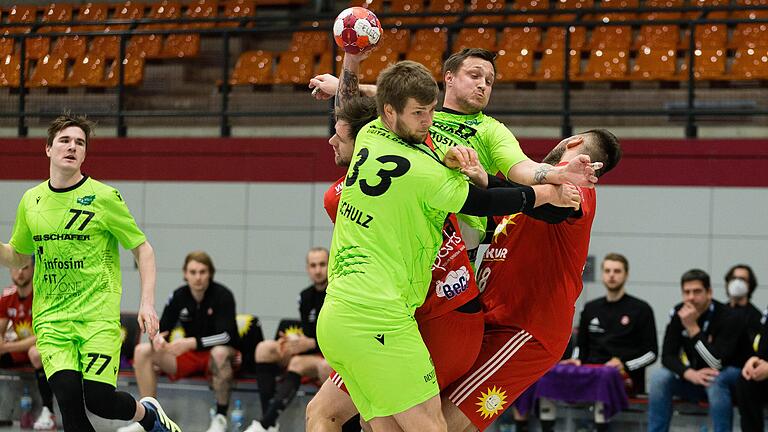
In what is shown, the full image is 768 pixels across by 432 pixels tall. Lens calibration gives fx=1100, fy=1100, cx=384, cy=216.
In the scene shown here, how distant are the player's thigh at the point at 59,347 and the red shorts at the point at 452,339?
2635 millimetres

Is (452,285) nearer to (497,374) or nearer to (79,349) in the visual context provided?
(497,374)

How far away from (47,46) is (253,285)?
4853 millimetres

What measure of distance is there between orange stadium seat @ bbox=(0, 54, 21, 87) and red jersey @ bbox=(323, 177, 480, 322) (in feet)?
32.2

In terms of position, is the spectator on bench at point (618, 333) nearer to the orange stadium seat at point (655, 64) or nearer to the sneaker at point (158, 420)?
the orange stadium seat at point (655, 64)

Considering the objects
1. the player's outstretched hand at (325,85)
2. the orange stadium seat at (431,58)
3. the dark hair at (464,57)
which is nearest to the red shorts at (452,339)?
the dark hair at (464,57)

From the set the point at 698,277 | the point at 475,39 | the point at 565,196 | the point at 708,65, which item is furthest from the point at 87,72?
the point at 565,196

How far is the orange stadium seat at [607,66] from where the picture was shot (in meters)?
12.4

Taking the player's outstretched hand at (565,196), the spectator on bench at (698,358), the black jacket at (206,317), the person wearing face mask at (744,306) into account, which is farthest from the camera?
the black jacket at (206,317)

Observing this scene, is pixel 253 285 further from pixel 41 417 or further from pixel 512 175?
pixel 512 175

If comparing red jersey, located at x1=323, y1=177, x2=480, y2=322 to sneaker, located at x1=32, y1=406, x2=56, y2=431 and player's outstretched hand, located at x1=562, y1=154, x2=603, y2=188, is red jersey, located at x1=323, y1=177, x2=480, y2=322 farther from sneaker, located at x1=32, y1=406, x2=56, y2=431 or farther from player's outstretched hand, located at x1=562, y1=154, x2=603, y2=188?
sneaker, located at x1=32, y1=406, x2=56, y2=431

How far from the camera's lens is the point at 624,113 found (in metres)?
11.0

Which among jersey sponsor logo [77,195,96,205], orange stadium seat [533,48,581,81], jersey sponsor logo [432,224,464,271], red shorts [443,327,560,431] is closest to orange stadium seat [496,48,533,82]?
orange stadium seat [533,48,581,81]

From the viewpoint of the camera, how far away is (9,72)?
1330 centimetres

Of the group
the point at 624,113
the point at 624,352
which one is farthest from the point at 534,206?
the point at 624,113
